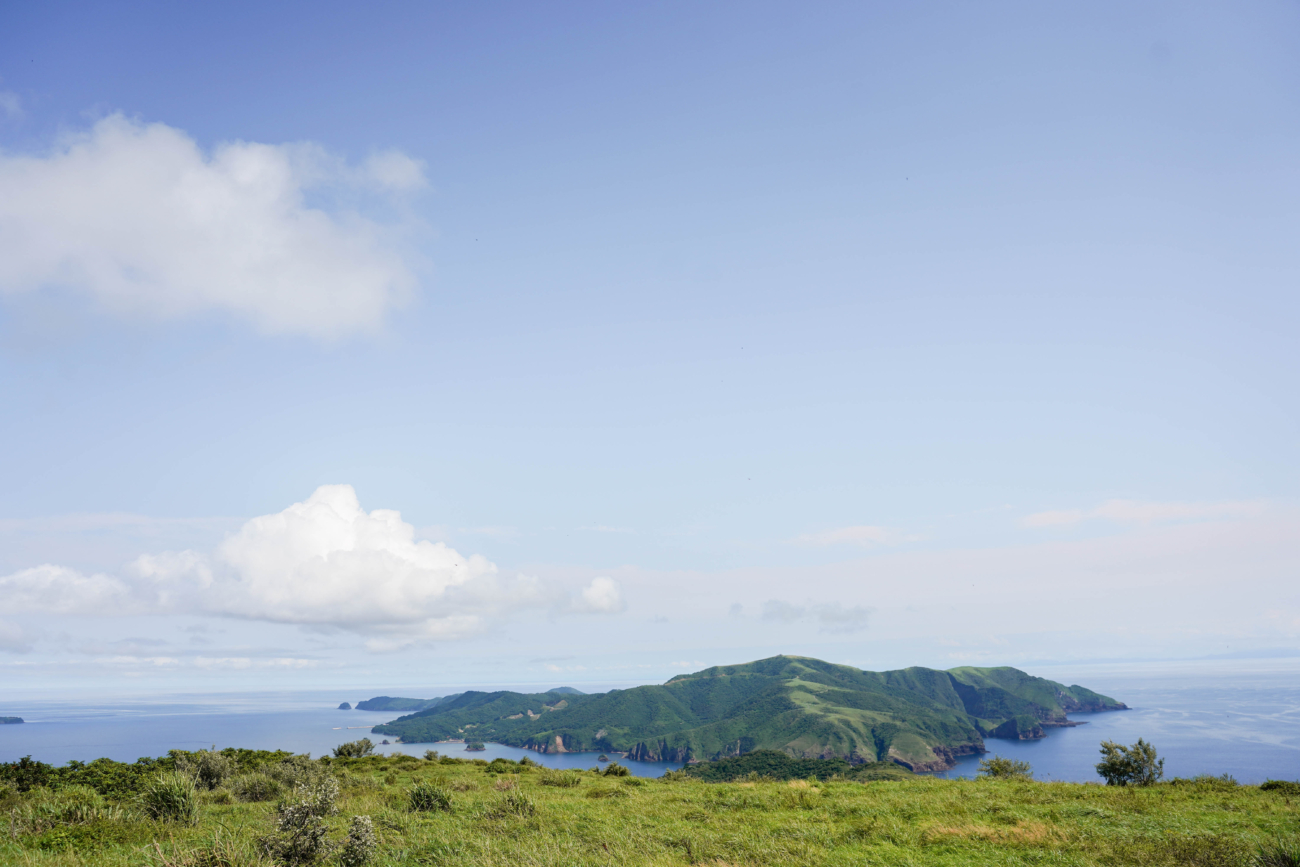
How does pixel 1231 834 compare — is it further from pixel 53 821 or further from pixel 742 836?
pixel 53 821

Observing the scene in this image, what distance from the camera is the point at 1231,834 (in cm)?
1853

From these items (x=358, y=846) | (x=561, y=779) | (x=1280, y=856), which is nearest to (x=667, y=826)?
(x=358, y=846)

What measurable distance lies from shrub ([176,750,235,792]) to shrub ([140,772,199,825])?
60.7 feet

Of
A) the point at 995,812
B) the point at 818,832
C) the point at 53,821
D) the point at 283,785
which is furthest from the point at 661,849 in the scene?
the point at 283,785

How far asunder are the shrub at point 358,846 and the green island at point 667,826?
46mm

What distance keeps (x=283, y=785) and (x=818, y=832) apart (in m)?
29.4

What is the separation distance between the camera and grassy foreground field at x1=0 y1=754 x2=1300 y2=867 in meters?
16.3

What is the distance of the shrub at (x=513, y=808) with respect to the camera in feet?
77.7

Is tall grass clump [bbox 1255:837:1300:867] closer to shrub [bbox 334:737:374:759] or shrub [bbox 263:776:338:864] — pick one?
shrub [bbox 263:776:338:864]

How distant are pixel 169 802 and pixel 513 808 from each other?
41.0 ft

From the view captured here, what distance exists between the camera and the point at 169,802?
2130cm

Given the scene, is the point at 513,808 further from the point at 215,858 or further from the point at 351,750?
the point at 351,750

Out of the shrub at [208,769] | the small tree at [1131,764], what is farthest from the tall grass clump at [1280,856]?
the shrub at [208,769]

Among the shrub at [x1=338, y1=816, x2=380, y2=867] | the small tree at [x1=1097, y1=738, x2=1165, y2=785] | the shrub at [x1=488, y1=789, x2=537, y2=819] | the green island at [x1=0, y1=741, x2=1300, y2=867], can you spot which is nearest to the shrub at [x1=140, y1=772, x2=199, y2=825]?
the green island at [x1=0, y1=741, x2=1300, y2=867]
